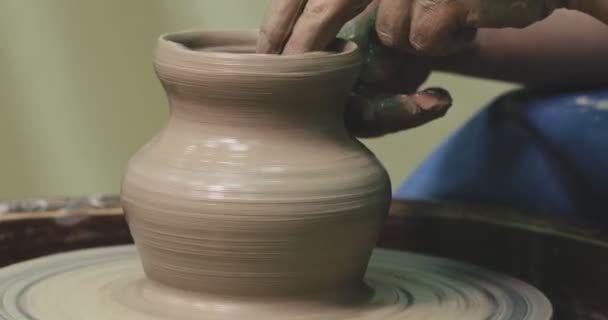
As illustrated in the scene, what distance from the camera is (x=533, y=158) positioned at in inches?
67.7

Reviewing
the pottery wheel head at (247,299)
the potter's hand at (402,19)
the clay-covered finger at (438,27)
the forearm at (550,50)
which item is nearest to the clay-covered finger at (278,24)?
the potter's hand at (402,19)

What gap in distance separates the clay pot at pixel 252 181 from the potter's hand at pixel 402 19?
4 centimetres

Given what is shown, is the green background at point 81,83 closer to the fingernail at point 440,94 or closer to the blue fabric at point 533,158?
the blue fabric at point 533,158

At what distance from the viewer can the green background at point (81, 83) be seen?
2.29m

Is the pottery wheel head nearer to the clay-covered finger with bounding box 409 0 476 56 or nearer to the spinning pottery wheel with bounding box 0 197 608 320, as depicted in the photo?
the spinning pottery wheel with bounding box 0 197 608 320

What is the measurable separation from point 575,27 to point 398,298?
0.74 metres

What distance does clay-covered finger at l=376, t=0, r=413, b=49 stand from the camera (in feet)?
3.61

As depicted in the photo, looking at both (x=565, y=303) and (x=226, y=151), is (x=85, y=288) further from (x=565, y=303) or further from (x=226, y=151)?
(x=565, y=303)

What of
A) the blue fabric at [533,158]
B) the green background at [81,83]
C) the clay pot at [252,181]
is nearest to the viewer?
the clay pot at [252,181]

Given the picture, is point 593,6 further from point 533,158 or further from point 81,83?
point 81,83

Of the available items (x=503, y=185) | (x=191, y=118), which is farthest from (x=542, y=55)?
(x=191, y=118)

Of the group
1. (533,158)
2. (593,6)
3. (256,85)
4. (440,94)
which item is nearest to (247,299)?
(256,85)

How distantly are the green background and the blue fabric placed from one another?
0.76 m

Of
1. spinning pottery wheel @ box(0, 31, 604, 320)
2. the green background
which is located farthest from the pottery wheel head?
the green background
